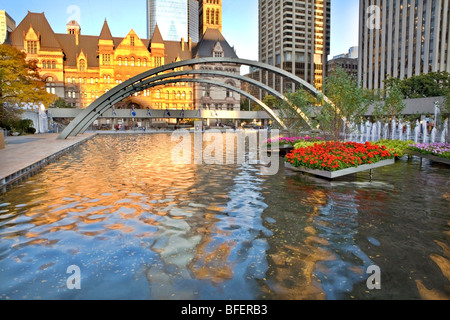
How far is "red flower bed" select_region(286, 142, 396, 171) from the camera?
44.5 feet

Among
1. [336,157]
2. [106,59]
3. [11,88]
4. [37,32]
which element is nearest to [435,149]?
[336,157]

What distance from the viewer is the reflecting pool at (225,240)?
15.9 ft

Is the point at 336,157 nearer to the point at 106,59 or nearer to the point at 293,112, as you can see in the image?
the point at 293,112

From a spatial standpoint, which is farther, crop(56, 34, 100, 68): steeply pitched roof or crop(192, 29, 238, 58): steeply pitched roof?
crop(192, 29, 238, 58): steeply pitched roof

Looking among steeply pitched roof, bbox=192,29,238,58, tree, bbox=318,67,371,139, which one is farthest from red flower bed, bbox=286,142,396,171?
steeply pitched roof, bbox=192,29,238,58

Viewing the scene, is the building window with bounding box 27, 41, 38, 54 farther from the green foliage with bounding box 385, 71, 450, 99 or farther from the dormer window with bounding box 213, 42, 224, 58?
the green foliage with bounding box 385, 71, 450, 99

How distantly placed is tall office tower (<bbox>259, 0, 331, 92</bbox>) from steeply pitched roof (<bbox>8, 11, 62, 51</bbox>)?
107768 millimetres

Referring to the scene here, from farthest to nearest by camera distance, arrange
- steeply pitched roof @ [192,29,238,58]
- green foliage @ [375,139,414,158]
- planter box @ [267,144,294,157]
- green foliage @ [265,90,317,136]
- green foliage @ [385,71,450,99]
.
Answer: steeply pitched roof @ [192,29,238,58]
green foliage @ [385,71,450,99]
green foliage @ [265,90,317,136]
planter box @ [267,144,294,157]
green foliage @ [375,139,414,158]

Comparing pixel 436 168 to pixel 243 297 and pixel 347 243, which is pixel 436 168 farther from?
pixel 243 297

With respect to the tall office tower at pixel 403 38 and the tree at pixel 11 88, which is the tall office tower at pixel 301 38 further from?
the tree at pixel 11 88

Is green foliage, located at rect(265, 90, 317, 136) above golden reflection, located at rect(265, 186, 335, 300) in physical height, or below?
above

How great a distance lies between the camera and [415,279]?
5051 millimetres

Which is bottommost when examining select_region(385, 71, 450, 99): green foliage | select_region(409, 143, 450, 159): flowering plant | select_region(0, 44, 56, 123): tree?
select_region(409, 143, 450, 159): flowering plant
